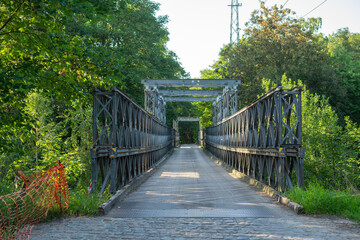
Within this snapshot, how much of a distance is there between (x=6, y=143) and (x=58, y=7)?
3.28m

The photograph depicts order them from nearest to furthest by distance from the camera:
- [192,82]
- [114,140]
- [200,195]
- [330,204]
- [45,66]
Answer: [330,204] < [45,66] < [114,140] < [200,195] < [192,82]

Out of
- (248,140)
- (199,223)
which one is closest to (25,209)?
(199,223)

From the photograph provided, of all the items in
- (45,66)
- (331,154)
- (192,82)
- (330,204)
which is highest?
(192,82)

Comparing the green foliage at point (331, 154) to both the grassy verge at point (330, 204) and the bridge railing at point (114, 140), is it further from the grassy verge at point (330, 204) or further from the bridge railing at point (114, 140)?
the bridge railing at point (114, 140)

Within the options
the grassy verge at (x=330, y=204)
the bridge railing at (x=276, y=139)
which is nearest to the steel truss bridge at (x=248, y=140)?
the bridge railing at (x=276, y=139)

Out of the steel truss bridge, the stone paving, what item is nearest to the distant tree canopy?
the steel truss bridge

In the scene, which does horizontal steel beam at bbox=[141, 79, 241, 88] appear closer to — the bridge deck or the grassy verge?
the bridge deck

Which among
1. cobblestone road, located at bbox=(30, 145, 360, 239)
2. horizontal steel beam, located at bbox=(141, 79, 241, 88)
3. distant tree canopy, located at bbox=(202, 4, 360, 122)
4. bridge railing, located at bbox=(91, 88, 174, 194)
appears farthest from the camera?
distant tree canopy, located at bbox=(202, 4, 360, 122)

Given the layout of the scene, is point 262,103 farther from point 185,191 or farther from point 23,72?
point 23,72

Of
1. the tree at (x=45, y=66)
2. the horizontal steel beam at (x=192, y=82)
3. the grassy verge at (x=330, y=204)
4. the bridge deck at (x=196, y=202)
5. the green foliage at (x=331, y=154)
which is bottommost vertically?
the bridge deck at (x=196, y=202)

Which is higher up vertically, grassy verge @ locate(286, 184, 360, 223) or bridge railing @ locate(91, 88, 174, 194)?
bridge railing @ locate(91, 88, 174, 194)

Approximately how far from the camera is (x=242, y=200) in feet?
32.4

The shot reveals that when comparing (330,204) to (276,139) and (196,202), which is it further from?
(196,202)

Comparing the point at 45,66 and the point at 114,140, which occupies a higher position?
the point at 45,66
